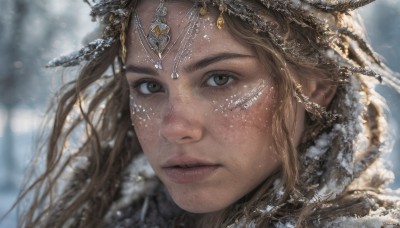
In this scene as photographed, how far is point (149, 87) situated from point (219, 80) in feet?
0.99

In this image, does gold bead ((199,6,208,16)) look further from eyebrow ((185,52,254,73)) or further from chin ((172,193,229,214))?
chin ((172,193,229,214))

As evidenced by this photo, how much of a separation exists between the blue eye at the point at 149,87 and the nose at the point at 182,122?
169 mm

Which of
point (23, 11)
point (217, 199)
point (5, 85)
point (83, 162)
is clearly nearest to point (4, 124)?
point (5, 85)

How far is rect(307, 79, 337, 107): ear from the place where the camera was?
7.67 ft

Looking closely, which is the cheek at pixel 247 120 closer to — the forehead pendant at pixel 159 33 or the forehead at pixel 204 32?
the forehead at pixel 204 32

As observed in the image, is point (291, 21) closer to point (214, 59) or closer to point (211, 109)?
point (214, 59)

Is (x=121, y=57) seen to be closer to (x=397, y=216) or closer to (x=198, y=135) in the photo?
(x=198, y=135)

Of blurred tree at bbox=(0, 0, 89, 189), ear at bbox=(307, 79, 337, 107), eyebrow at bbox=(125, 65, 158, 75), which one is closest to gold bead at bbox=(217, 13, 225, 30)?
eyebrow at bbox=(125, 65, 158, 75)

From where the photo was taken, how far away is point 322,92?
2.37m

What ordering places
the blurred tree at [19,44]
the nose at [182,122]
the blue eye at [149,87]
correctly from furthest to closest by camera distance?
the blurred tree at [19,44] < the blue eye at [149,87] < the nose at [182,122]

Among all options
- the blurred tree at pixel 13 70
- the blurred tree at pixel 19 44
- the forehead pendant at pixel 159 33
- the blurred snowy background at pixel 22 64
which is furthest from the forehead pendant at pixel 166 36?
the blurred tree at pixel 13 70

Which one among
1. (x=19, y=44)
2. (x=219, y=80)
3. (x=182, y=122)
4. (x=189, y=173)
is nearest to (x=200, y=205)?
(x=189, y=173)

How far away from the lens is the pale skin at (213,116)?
2146 mm

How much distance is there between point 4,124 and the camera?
359 inches
